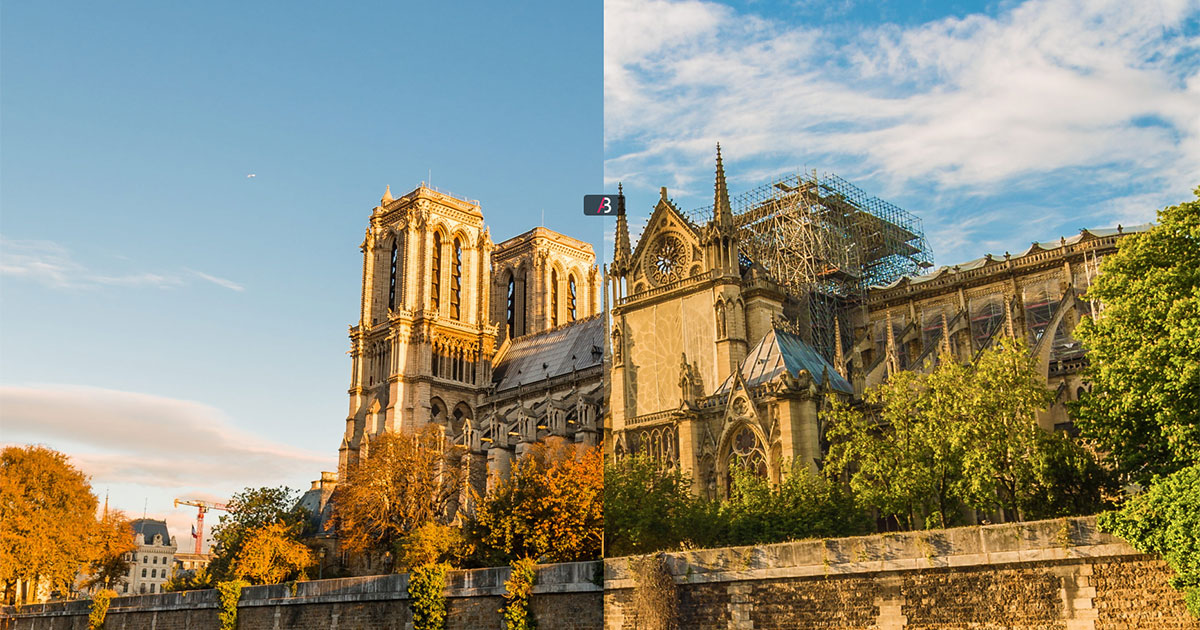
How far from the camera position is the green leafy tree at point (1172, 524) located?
1670 centimetres

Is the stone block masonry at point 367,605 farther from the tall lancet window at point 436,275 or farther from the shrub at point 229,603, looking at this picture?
the tall lancet window at point 436,275

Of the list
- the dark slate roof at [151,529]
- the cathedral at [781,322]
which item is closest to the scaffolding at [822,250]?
the cathedral at [781,322]

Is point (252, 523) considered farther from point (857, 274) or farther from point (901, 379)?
point (901, 379)

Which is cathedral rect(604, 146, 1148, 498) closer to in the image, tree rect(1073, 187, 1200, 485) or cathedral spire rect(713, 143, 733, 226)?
cathedral spire rect(713, 143, 733, 226)

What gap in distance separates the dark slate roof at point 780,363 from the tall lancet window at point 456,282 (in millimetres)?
42187

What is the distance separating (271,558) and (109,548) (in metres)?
12.6

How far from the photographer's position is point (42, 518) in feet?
163

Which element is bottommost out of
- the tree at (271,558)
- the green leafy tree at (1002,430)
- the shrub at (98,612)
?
the shrub at (98,612)

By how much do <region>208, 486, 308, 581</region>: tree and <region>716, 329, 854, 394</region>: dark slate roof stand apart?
2421cm

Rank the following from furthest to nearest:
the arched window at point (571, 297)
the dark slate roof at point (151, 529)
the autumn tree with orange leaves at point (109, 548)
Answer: the dark slate roof at point (151, 529) < the arched window at point (571, 297) < the autumn tree with orange leaves at point (109, 548)

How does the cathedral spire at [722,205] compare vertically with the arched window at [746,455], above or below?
above

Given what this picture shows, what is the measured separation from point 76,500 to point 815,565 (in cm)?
4229

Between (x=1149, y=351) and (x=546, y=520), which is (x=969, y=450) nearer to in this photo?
(x=1149, y=351)

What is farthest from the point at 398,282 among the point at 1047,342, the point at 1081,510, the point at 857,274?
the point at 1081,510
